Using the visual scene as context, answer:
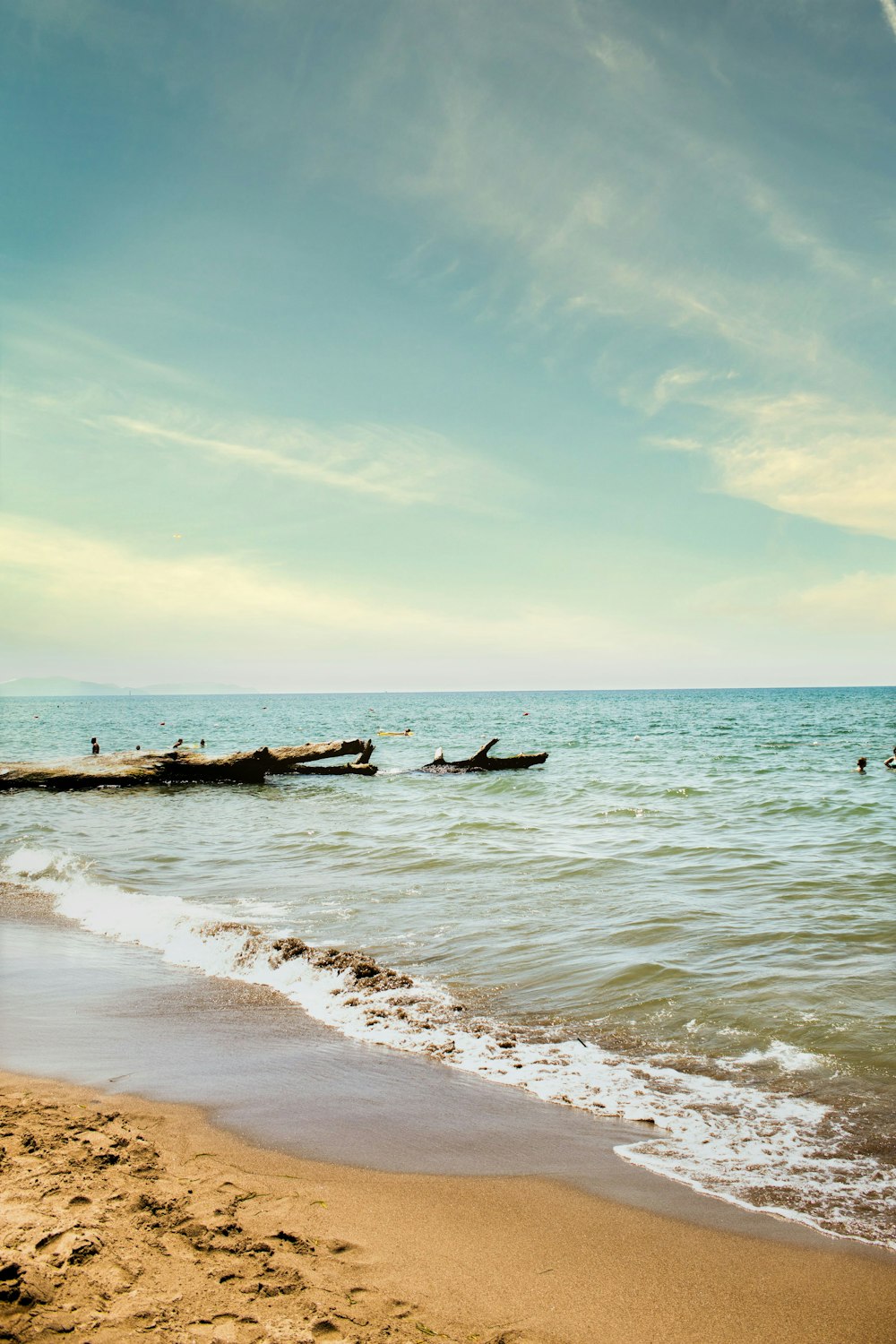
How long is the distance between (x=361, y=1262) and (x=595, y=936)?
568 centimetres

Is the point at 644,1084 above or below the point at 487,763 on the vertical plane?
above

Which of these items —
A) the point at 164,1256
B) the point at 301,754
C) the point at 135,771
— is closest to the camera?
the point at 164,1256

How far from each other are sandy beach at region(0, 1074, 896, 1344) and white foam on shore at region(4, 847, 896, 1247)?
0.50 meters

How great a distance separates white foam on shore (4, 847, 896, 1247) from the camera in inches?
150

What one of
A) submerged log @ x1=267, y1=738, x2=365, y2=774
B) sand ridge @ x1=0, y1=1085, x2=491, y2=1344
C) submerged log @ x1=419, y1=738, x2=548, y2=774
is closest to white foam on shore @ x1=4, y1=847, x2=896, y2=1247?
sand ridge @ x1=0, y1=1085, x2=491, y2=1344

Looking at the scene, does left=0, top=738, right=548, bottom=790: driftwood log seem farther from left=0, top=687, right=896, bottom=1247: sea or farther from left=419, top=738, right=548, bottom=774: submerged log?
left=0, top=687, right=896, bottom=1247: sea

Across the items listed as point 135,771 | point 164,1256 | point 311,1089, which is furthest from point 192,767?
point 164,1256

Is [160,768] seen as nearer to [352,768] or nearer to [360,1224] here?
[352,768]

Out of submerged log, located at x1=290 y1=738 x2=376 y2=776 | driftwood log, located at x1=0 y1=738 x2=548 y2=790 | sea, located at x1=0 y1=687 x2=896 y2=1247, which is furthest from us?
submerged log, located at x1=290 y1=738 x2=376 y2=776

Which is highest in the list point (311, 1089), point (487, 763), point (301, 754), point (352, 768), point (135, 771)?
point (311, 1089)

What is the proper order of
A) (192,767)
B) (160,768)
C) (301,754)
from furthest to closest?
(301,754) → (192,767) → (160,768)

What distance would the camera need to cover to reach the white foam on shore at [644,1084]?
3812 millimetres

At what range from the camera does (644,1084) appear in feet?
16.4

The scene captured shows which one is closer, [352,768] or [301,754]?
[301,754]
